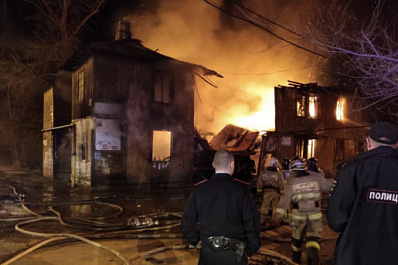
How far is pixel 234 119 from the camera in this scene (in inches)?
1016

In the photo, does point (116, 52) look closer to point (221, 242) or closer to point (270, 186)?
point (270, 186)

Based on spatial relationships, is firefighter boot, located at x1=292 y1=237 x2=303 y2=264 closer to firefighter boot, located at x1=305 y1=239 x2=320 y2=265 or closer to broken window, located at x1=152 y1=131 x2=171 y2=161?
firefighter boot, located at x1=305 y1=239 x2=320 y2=265

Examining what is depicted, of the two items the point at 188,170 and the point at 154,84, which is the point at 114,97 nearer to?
the point at 154,84

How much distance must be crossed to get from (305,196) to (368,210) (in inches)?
107

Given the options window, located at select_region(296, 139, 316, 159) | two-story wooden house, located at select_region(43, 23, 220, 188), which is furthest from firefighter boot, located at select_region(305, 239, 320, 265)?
window, located at select_region(296, 139, 316, 159)

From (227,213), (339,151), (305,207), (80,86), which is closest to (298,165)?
(305,207)

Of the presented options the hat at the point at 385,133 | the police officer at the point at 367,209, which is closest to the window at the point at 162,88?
the hat at the point at 385,133

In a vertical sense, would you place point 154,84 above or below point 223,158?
above

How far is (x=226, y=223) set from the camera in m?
2.93

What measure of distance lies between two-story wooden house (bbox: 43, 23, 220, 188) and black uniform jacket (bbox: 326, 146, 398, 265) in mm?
13687

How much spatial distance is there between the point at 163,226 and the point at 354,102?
19990 mm

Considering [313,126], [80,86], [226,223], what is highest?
[80,86]

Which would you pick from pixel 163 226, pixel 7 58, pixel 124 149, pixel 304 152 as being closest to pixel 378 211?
pixel 163 226

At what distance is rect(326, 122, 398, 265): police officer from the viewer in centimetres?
224
